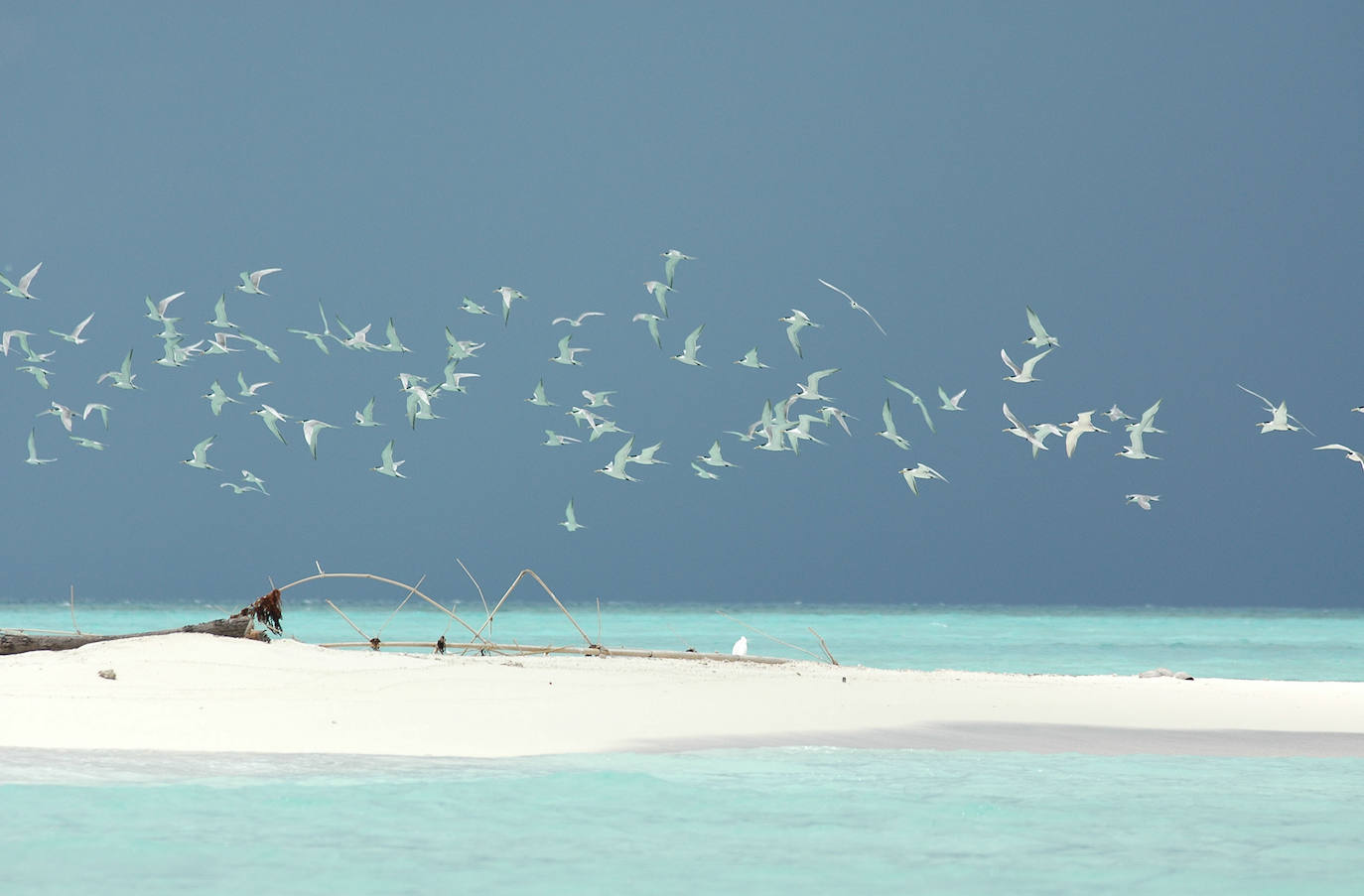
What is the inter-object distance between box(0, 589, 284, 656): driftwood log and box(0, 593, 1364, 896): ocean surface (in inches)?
148

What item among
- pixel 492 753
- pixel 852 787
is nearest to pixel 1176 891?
pixel 852 787

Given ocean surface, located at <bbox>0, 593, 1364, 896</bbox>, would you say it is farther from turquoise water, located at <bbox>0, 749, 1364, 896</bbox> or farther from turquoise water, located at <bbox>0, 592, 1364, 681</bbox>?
turquoise water, located at <bbox>0, 592, 1364, 681</bbox>

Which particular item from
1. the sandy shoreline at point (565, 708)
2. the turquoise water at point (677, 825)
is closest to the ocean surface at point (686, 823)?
the turquoise water at point (677, 825)

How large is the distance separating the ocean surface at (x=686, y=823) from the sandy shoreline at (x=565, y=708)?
51 cm

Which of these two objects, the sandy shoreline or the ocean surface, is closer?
the ocean surface

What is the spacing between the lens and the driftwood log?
13680 mm

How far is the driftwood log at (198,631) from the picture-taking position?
13680mm

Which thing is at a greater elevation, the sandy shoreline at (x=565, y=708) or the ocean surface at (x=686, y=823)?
the sandy shoreline at (x=565, y=708)

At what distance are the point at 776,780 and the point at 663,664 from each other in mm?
6787

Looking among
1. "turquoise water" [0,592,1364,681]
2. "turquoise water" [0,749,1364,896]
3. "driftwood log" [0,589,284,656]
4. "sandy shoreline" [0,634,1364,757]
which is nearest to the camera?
"turquoise water" [0,749,1364,896]

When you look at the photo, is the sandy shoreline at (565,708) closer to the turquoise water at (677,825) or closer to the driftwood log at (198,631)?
the driftwood log at (198,631)

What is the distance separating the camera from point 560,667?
14.6 m

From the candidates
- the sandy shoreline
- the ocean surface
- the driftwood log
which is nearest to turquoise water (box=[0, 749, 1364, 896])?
the ocean surface

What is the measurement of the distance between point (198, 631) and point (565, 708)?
173 inches
